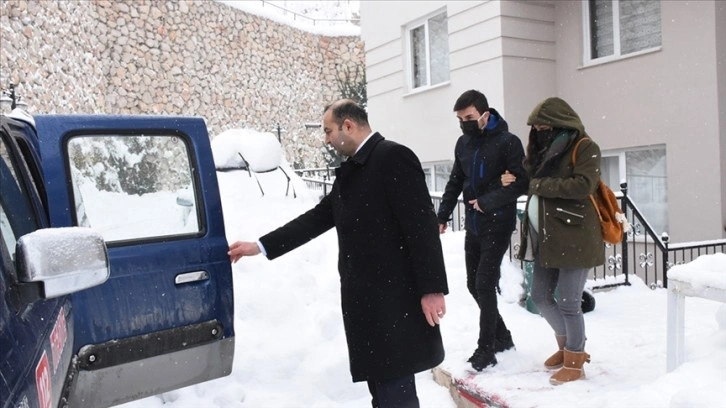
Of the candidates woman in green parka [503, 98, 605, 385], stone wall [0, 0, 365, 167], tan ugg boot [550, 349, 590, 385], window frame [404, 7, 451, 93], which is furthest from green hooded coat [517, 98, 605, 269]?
stone wall [0, 0, 365, 167]

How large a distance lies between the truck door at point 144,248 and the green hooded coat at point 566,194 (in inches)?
77.9

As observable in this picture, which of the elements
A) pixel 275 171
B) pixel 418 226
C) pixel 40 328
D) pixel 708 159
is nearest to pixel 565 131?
pixel 418 226

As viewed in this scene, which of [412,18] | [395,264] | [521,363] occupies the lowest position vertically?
[521,363]

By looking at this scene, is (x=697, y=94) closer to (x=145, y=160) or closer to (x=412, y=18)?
(x=412, y=18)

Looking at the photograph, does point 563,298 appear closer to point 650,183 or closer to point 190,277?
point 190,277

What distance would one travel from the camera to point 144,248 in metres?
3.22

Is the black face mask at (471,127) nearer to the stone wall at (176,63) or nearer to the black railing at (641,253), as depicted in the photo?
the black railing at (641,253)

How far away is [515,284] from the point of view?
21.2 ft

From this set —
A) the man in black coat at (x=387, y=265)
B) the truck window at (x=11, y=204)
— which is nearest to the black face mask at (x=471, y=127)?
the man in black coat at (x=387, y=265)

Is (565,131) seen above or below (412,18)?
below

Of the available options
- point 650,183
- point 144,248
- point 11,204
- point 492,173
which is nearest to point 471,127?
point 492,173

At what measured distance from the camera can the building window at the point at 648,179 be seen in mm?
8633

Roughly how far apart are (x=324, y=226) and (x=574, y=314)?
66.7 inches

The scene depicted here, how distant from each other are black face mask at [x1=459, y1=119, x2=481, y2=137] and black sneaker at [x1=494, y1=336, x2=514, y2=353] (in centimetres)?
152
